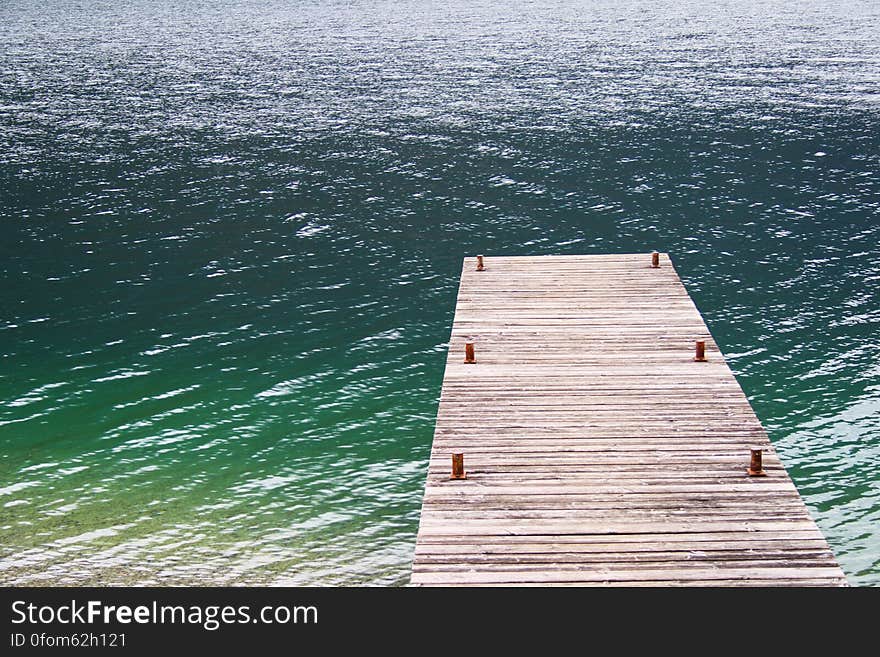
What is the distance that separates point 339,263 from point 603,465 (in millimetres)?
21106

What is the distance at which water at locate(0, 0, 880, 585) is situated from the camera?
2255cm

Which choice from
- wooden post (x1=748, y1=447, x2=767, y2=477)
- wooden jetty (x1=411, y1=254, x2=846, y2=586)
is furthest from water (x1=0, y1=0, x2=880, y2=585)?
wooden post (x1=748, y1=447, x2=767, y2=477)

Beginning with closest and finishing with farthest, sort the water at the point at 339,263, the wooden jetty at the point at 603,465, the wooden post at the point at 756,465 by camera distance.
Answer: the wooden jetty at the point at 603,465, the wooden post at the point at 756,465, the water at the point at 339,263

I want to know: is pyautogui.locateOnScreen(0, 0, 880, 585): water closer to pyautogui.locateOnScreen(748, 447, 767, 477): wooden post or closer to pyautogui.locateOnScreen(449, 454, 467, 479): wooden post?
pyautogui.locateOnScreen(449, 454, 467, 479): wooden post

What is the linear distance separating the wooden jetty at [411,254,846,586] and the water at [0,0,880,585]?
221 centimetres

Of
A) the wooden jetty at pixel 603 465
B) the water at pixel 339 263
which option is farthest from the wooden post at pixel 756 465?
the water at pixel 339 263

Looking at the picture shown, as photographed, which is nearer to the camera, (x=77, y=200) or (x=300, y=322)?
(x=300, y=322)

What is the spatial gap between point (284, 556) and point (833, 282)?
904 inches

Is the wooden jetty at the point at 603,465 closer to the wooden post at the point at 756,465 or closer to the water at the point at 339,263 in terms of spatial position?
the wooden post at the point at 756,465

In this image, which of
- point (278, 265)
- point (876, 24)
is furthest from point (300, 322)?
point (876, 24)

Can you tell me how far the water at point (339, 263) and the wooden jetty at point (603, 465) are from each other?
2208 mm

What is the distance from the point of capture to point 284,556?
818 inches

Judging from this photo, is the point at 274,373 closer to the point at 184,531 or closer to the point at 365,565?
the point at 184,531

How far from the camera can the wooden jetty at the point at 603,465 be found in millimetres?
16656
